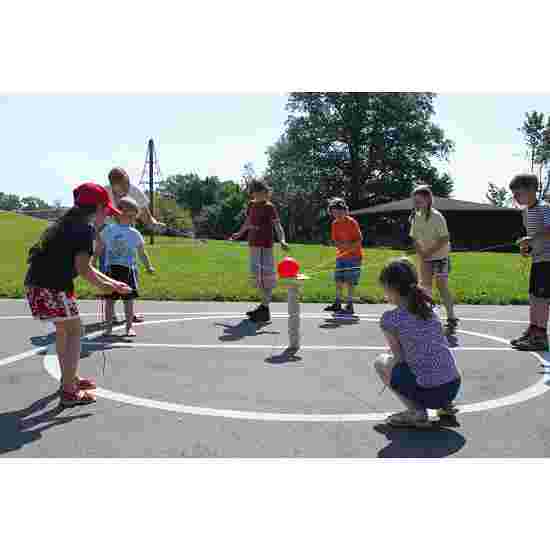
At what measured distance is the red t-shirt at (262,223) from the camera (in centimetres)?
809

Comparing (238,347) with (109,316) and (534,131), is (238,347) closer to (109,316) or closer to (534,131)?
(109,316)

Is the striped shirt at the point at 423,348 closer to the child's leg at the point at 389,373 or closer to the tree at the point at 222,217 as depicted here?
the child's leg at the point at 389,373

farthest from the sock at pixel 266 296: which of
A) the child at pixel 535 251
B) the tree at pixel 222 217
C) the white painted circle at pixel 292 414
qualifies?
the tree at pixel 222 217

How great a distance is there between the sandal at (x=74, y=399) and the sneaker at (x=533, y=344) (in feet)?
14.7

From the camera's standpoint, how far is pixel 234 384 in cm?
471

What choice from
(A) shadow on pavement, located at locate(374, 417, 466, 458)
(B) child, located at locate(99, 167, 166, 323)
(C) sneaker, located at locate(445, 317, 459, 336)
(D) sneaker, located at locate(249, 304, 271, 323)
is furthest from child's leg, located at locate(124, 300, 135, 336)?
(C) sneaker, located at locate(445, 317, 459, 336)

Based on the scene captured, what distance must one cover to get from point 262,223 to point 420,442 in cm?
504

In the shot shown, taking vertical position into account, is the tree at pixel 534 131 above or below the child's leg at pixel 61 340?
above

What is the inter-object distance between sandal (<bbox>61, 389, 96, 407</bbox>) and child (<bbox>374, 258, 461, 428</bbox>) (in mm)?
2194

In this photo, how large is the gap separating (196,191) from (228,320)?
11030cm

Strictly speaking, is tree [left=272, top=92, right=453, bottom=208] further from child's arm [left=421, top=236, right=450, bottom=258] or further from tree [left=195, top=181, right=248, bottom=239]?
child's arm [left=421, top=236, right=450, bottom=258]

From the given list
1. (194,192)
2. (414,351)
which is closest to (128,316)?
(414,351)

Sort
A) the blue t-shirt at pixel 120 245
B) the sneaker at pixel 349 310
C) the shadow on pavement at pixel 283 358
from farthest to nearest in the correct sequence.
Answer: the sneaker at pixel 349 310 → the blue t-shirt at pixel 120 245 → the shadow on pavement at pixel 283 358

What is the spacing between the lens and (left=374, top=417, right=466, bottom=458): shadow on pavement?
10.8ft
